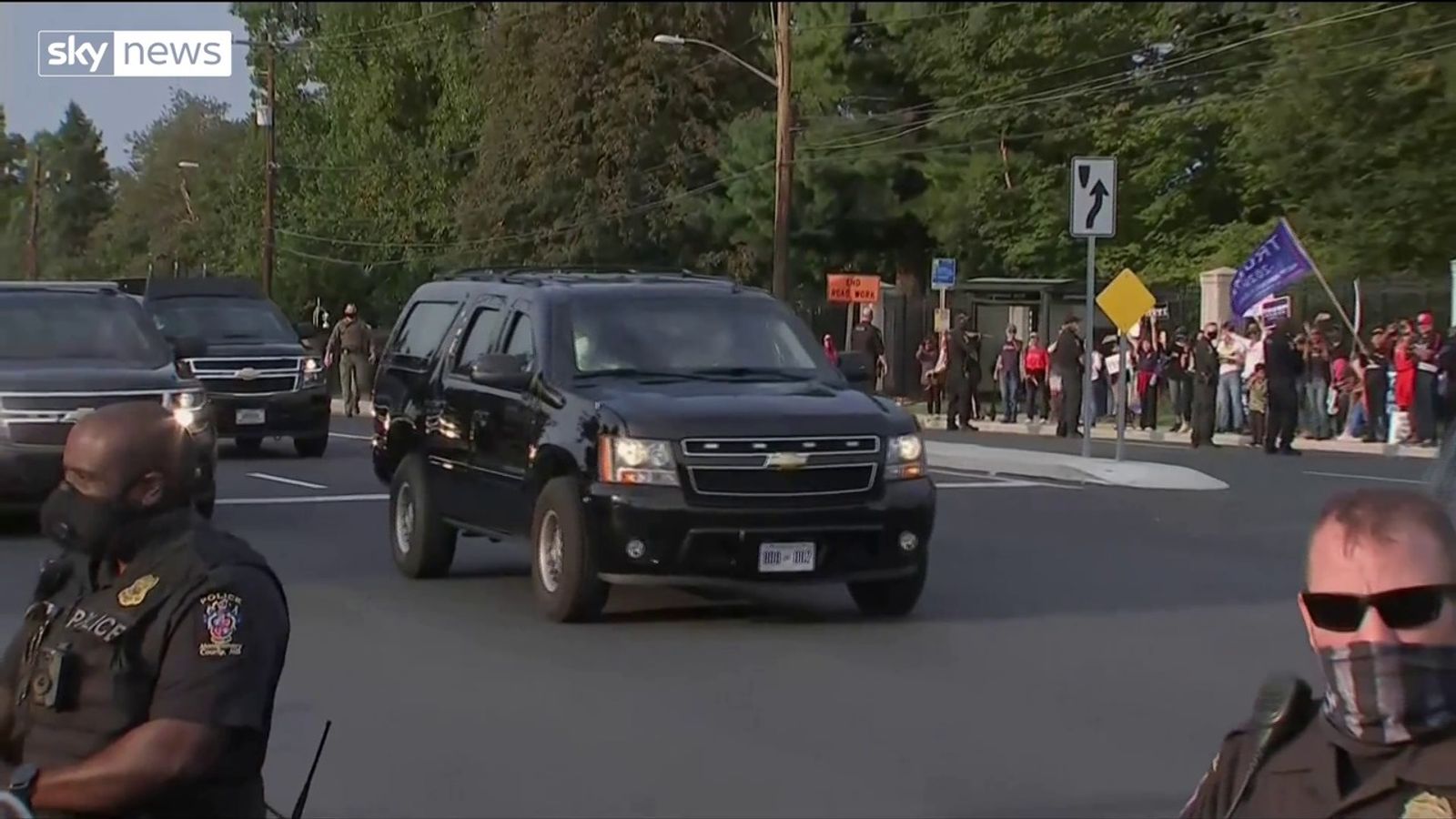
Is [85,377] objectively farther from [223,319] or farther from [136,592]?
[136,592]

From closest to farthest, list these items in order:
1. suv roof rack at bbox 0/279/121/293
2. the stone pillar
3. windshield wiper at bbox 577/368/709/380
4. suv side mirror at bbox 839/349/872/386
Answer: windshield wiper at bbox 577/368/709/380 < suv side mirror at bbox 839/349/872/386 < suv roof rack at bbox 0/279/121/293 < the stone pillar

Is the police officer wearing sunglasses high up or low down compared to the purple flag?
down

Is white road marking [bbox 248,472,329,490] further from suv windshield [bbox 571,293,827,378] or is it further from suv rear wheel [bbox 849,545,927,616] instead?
suv rear wheel [bbox 849,545,927,616]

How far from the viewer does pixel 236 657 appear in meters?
4.07

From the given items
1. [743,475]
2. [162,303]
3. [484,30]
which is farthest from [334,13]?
[162,303]

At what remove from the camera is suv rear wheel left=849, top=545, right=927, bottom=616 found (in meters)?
12.2

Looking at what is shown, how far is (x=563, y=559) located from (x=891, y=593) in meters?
1.96

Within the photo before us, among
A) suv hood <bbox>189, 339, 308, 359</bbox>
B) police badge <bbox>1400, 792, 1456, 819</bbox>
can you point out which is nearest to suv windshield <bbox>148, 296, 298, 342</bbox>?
suv hood <bbox>189, 339, 308, 359</bbox>

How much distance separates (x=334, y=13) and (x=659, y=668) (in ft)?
20.4

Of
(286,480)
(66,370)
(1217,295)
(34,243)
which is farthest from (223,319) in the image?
(1217,295)

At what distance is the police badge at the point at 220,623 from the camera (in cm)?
403

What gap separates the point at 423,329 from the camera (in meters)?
14.6

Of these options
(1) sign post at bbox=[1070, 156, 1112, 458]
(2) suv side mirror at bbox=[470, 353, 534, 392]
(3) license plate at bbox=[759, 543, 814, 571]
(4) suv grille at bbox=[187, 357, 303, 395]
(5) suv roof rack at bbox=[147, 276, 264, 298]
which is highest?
(1) sign post at bbox=[1070, 156, 1112, 458]

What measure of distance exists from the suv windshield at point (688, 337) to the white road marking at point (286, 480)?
870 centimetres
